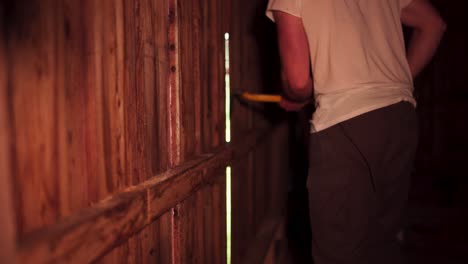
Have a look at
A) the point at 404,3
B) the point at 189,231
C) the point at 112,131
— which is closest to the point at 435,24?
the point at 404,3

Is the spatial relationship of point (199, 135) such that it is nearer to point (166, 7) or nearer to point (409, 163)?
point (166, 7)

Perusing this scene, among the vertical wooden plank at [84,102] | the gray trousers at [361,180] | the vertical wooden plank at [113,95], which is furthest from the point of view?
the gray trousers at [361,180]

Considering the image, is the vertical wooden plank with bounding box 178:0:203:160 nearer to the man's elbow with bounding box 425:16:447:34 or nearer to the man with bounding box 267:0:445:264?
the man with bounding box 267:0:445:264

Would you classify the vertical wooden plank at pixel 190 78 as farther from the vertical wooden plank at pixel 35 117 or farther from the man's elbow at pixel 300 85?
the vertical wooden plank at pixel 35 117

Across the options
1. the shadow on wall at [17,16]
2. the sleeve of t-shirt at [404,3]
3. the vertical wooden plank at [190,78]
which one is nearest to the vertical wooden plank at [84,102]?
the shadow on wall at [17,16]

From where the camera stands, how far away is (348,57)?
72.7 inches

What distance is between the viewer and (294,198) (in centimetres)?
571

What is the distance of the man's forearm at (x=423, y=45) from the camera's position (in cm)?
223

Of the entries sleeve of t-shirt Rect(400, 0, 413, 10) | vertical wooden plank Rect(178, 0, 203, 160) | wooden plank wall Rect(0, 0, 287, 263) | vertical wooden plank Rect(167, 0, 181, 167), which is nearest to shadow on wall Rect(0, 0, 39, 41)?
wooden plank wall Rect(0, 0, 287, 263)

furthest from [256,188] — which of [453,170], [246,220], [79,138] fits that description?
[453,170]

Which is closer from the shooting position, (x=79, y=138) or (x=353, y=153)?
(x=79, y=138)

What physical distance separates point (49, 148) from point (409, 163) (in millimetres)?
1616

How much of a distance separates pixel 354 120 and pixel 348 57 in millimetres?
282

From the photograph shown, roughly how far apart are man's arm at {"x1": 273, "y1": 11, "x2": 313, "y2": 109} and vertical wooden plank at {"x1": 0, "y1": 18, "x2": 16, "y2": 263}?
130 cm
